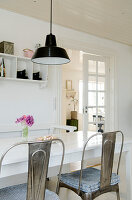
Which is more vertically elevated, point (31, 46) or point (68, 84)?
point (31, 46)

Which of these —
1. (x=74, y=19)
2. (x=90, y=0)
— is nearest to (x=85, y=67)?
(x=74, y=19)

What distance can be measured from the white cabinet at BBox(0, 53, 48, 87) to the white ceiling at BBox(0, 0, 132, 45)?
757 mm

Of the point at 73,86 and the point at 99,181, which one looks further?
the point at 73,86

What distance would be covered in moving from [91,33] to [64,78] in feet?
12.2

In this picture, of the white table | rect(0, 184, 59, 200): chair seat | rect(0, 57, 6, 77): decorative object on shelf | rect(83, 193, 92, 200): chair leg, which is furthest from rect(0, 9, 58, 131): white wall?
rect(83, 193, 92, 200): chair leg

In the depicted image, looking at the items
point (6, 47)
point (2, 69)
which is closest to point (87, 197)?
point (2, 69)

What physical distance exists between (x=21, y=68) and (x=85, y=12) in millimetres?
1335

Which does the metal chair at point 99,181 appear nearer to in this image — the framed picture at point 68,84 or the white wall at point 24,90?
the white wall at point 24,90

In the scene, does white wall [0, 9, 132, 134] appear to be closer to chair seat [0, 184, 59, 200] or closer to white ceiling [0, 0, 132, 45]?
white ceiling [0, 0, 132, 45]

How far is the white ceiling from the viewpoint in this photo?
119 inches

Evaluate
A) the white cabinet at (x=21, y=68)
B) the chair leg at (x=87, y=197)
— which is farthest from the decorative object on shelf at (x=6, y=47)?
the chair leg at (x=87, y=197)

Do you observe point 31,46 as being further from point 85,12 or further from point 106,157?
point 106,157

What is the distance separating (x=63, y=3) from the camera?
9.94ft

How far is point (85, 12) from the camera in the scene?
3322mm
